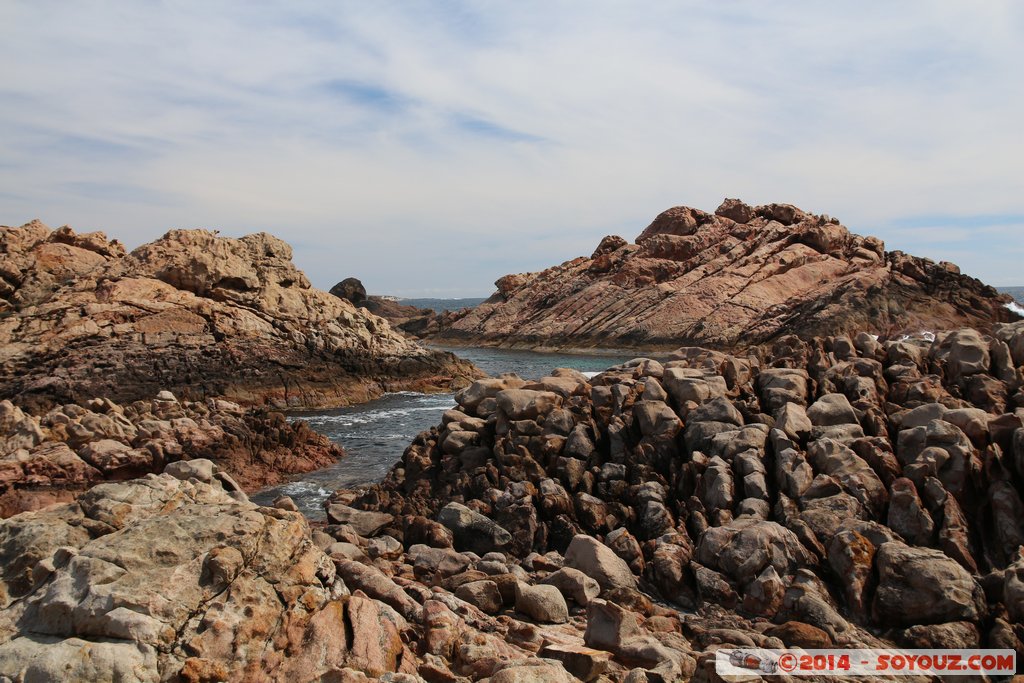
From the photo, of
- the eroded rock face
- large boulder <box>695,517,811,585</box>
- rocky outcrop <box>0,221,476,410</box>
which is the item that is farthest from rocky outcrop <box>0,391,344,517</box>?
large boulder <box>695,517,811,585</box>

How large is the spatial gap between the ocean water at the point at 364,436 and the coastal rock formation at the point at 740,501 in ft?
8.34

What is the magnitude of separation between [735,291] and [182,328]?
4226 cm

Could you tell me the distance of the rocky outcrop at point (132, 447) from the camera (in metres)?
17.8

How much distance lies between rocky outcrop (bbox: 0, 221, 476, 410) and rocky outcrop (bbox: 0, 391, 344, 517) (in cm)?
786

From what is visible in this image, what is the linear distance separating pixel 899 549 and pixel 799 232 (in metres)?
60.1

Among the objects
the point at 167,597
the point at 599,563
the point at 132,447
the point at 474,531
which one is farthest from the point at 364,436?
the point at 167,597

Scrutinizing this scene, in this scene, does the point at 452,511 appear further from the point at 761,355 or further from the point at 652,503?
the point at 761,355

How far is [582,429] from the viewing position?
49.6 feet

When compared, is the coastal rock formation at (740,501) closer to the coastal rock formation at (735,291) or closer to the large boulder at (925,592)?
the large boulder at (925,592)

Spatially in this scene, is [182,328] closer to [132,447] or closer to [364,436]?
[364,436]

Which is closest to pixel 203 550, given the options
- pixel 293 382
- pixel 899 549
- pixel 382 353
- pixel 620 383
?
pixel 899 549

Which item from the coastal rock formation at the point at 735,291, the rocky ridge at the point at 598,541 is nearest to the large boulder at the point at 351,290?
the coastal rock formation at the point at 735,291

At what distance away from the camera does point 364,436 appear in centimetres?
2664

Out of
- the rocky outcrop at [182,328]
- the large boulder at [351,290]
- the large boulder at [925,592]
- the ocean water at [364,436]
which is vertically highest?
the large boulder at [351,290]
